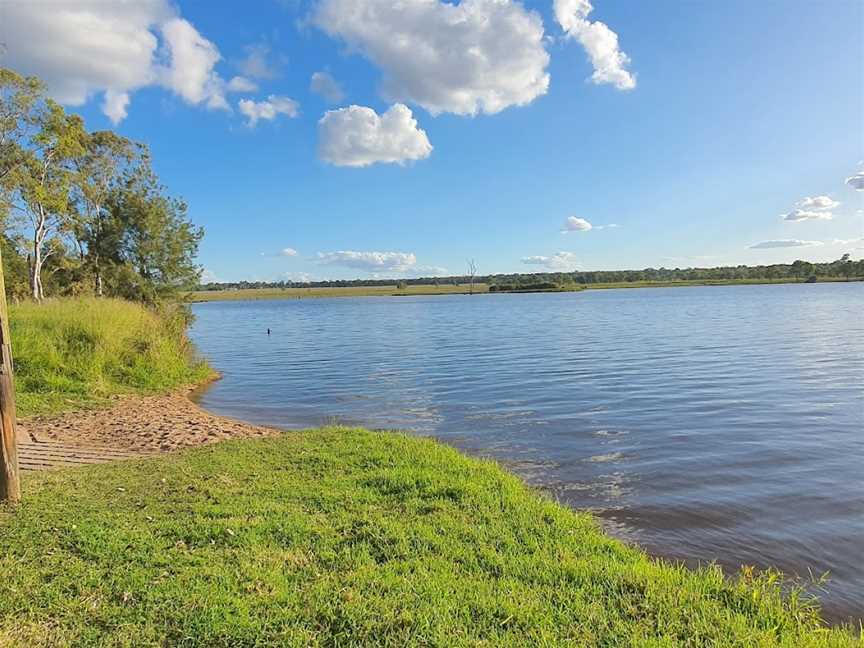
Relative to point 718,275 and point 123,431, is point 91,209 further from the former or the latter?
point 718,275

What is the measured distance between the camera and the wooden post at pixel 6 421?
18.9 feet

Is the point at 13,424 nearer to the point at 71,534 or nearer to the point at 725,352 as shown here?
the point at 71,534

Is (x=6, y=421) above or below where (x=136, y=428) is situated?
above

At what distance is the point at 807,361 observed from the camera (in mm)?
21938

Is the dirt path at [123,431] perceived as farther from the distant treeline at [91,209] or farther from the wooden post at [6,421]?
the distant treeline at [91,209]

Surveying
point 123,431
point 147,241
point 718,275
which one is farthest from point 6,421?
point 718,275

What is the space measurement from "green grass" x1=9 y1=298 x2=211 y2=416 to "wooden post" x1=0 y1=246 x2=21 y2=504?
7.70 meters

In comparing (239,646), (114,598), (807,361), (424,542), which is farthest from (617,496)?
(807,361)

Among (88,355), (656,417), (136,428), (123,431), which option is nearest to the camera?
(123,431)

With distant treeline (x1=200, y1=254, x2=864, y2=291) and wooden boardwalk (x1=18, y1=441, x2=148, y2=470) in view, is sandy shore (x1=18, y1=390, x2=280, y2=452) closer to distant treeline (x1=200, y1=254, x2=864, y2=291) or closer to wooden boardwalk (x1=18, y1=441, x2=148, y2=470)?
wooden boardwalk (x1=18, y1=441, x2=148, y2=470)

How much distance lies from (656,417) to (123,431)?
1261 centimetres

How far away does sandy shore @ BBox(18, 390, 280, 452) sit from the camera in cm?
1009

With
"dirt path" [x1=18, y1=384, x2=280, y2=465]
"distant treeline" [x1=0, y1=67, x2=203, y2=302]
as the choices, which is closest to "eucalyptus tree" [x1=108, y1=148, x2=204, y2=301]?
"distant treeline" [x1=0, y1=67, x2=203, y2=302]

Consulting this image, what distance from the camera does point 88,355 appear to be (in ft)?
53.3
